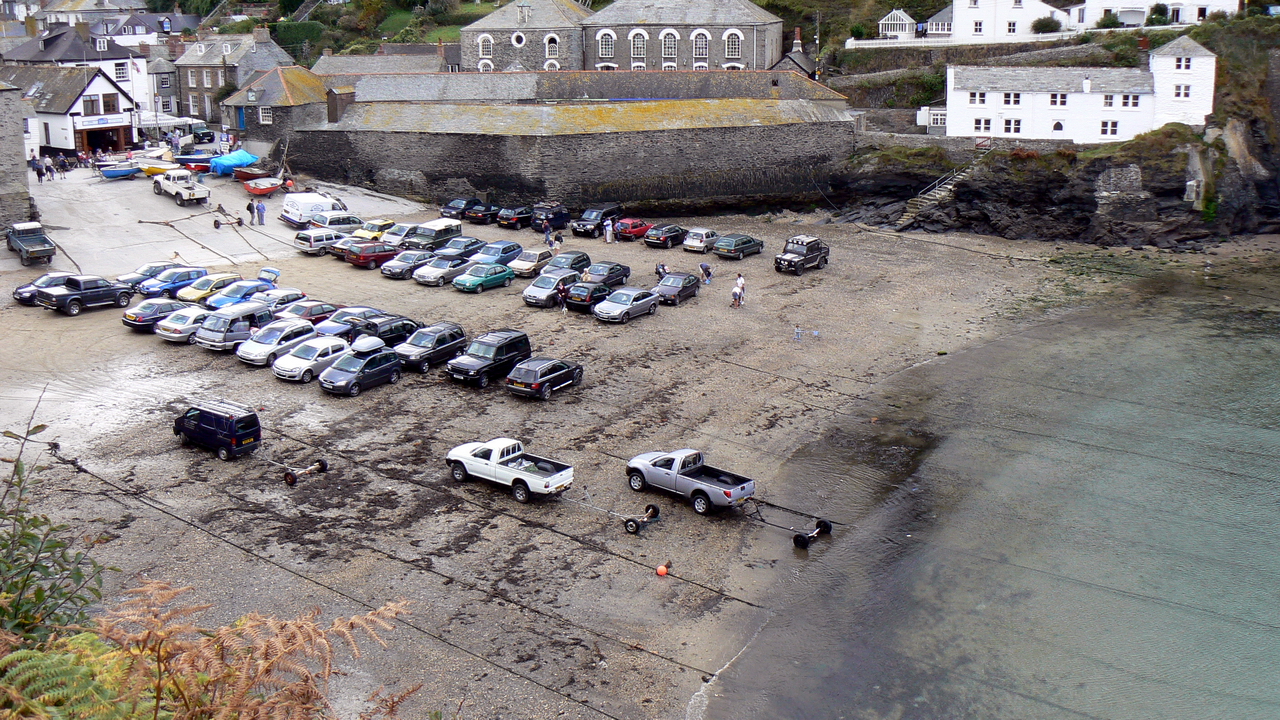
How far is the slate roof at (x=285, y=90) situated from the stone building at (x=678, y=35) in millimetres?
17137

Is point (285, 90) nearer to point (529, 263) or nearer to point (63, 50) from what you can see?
point (63, 50)

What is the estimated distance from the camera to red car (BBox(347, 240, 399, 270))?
41.5m

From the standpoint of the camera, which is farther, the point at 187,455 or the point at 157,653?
the point at 187,455

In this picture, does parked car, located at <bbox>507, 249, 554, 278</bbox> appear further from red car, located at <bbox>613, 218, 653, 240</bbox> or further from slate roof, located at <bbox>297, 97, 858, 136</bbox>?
slate roof, located at <bbox>297, 97, 858, 136</bbox>

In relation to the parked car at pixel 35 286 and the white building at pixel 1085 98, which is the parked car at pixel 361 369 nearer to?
the parked car at pixel 35 286

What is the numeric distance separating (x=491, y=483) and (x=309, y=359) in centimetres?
895

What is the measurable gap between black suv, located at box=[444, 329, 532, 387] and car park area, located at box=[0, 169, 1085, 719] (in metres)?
0.52

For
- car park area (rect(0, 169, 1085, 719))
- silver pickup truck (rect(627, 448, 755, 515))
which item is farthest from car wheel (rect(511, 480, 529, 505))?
silver pickup truck (rect(627, 448, 755, 515))

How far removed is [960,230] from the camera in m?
50.1

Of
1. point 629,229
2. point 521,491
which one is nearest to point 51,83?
point 629,229

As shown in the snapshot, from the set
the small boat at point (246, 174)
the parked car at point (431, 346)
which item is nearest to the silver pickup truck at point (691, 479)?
the parked car at point (431, 346)

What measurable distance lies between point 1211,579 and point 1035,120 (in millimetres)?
35292

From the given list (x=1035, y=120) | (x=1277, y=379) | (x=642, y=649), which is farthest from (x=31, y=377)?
(x=1035, y=120)

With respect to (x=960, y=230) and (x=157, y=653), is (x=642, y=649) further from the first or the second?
(x=960, y=230)
